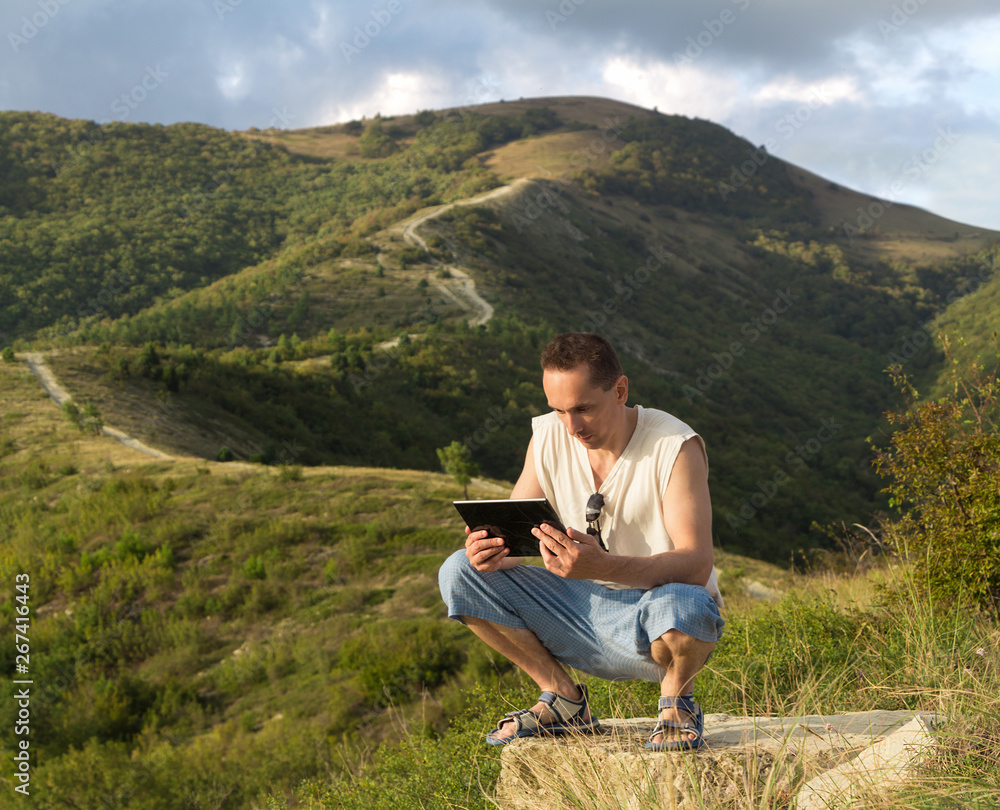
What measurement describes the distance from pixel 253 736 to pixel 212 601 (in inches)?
145

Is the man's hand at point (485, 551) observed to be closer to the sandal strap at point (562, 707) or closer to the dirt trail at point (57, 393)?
the sandal strap at point (562, 707)

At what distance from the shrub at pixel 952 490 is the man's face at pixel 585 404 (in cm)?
295

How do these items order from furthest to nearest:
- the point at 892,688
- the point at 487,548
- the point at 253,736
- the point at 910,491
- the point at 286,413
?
the point at 286,413 → the point at 253,736 → the point at 910,491 → the point at 892,688 → the point at 487,548

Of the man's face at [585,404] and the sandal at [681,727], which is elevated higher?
the man's face at [585,404]

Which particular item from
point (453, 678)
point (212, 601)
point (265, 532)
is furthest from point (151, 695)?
point (453, 678)

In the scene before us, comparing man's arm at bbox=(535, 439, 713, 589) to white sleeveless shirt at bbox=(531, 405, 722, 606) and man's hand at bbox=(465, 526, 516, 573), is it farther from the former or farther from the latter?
man's hand at bbox=(465, 526, 516, 573)

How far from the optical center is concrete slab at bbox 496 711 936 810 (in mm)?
2379

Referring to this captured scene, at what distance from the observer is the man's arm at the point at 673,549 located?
2.47 meters

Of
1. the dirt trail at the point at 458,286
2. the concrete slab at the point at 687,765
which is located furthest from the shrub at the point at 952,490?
the dirt trail at the point at 458,286

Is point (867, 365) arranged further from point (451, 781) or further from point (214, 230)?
point (451, 781)

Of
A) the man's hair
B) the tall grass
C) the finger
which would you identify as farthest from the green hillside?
the man's hair

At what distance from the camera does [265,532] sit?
13.5 meters

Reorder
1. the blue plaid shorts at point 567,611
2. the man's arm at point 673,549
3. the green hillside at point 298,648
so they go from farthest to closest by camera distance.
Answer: the green hillside at point 298,648 → the blue plaid shorts at point 567,611 → the man's arm at point 673,549

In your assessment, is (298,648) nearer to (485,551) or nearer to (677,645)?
(485,551)
